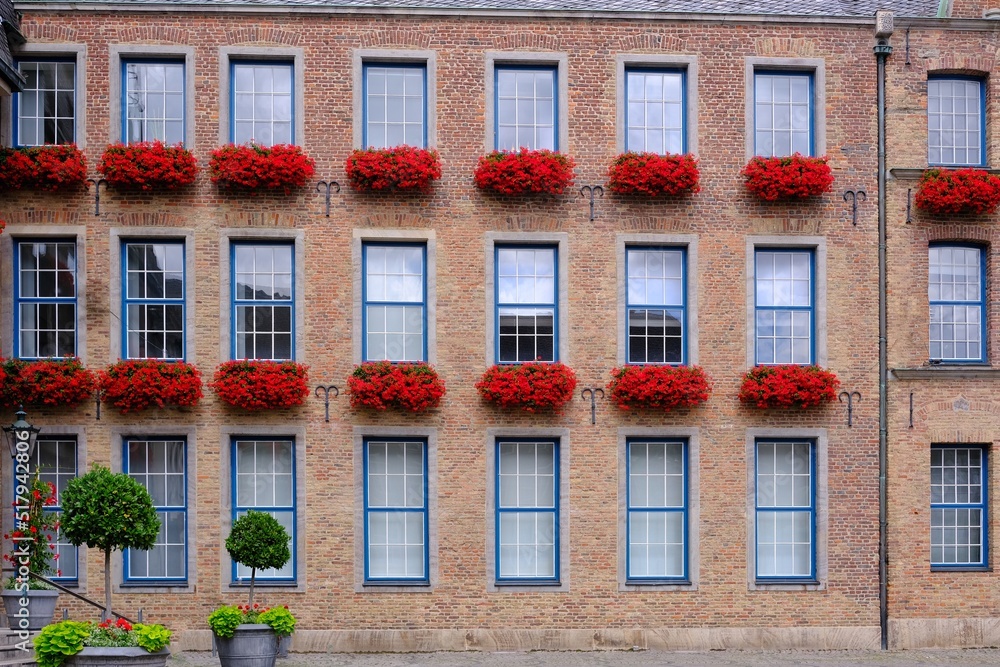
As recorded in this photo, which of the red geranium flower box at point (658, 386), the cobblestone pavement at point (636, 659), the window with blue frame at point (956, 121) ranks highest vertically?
the window with blue frame at point (956, 121)

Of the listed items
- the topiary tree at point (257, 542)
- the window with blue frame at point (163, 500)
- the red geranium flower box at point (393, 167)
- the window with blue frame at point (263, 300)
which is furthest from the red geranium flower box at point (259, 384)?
the red geranium flower box at point (393, 167)

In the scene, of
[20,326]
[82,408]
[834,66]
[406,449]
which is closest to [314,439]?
[406,449]

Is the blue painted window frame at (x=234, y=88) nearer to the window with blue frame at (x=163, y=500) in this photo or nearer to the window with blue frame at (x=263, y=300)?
the window with blue frame at (x=263, y=300)

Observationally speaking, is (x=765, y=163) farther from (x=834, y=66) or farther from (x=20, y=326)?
(x=20, y=326)

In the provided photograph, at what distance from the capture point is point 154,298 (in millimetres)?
18062

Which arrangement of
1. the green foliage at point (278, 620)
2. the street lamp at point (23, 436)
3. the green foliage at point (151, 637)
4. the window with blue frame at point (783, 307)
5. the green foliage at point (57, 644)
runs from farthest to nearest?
1. the window with blue frame at point (783, 307)
2. the green foliage at point (278, 620)
3. the street lamp at point (23, 436)
4. the green foliage at point (151, 637)
5. the green foliage at point (57, 644)

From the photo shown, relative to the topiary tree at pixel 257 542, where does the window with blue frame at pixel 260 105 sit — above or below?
above

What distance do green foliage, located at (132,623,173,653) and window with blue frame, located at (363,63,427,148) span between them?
832 centimetres

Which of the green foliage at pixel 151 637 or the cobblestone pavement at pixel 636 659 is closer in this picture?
the green foliage at pixel 151 637

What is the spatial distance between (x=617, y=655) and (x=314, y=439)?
18.9 feet

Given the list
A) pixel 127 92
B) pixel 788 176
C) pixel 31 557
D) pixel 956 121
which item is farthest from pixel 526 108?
pixel 31 557

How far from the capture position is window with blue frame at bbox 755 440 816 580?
60.7 feet

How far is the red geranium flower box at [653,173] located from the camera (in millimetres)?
18016

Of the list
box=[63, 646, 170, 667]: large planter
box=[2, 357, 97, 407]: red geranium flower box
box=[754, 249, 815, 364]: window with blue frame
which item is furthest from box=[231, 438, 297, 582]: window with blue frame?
box=[754, 249, 815, 364]: window with blue frame
